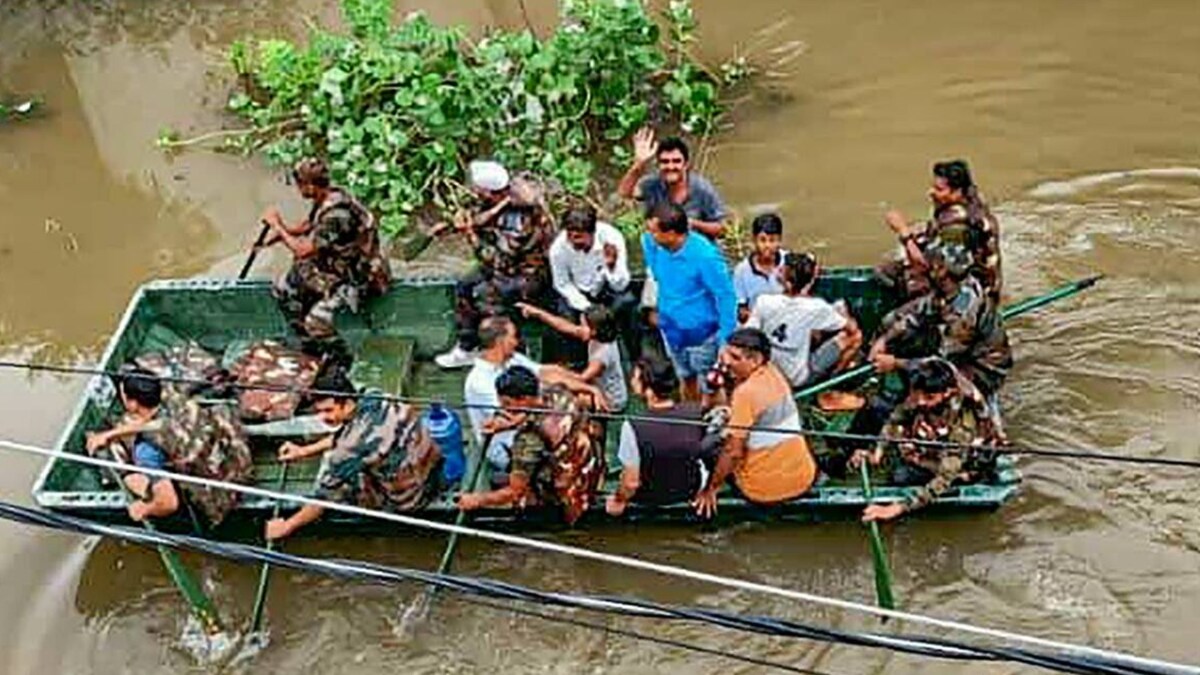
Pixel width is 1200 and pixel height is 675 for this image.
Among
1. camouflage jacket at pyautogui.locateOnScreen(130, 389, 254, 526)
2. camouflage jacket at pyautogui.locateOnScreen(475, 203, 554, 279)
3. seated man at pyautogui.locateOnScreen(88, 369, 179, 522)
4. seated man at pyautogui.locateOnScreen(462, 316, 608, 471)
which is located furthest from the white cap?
seated man at pyautogui.locateOnScreen(88, 369, 179, 522)

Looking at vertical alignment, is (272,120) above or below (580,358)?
above

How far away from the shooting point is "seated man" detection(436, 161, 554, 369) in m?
8.66

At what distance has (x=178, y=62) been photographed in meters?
13.4

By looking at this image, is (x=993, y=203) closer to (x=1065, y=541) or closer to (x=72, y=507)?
(x=1065, y=541)

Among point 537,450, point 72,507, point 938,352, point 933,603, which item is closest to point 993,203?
point 938,352

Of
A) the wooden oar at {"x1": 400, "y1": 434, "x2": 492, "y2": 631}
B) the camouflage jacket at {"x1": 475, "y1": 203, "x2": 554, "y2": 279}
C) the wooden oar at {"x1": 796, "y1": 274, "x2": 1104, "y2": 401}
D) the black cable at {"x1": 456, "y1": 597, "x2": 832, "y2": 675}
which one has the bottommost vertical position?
the black cable at {"x1": 456, "y1": 597, "x2": 832, "y2": 675}

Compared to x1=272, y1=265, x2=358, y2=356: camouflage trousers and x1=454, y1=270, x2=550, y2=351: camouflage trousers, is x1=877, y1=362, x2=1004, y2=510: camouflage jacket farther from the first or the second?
x1=272, y1=265, x2=358, y2=356: camouflage trousers

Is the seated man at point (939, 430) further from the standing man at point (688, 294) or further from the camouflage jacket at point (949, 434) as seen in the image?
the standing man at point (688, 294)

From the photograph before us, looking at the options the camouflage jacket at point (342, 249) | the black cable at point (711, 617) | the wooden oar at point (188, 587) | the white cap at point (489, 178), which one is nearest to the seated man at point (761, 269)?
the white cap at point (489, 178)

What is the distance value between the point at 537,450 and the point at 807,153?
198 inches

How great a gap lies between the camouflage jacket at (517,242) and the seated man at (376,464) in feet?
4.39

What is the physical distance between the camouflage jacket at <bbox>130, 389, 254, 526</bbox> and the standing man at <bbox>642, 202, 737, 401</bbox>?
2.37 metres

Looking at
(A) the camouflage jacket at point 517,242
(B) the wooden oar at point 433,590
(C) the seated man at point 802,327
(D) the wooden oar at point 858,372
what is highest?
(A) the camouflage jacket at point 517,242

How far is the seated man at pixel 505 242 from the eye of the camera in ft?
28.4
